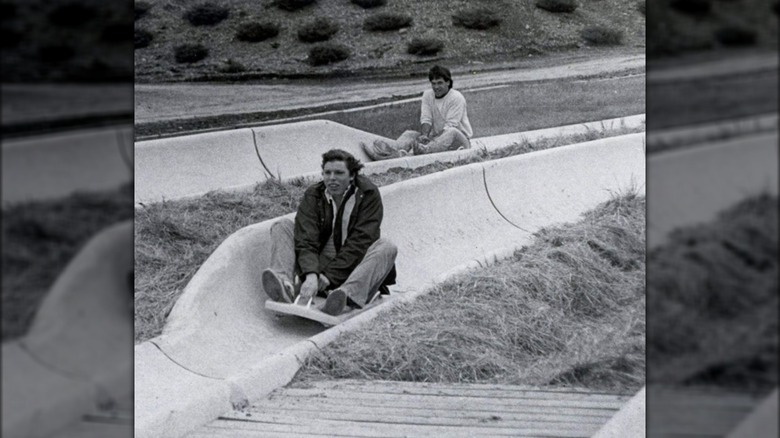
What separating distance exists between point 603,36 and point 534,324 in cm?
189

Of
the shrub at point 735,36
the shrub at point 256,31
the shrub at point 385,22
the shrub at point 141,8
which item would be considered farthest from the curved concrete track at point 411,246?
the shrub at point 735,36

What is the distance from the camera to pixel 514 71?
670cm

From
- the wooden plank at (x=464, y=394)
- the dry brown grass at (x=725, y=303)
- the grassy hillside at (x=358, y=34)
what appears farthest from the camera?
the grassy hillside at (x=358, y=34)

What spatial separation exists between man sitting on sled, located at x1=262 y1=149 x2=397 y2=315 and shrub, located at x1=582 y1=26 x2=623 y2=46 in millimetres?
1696

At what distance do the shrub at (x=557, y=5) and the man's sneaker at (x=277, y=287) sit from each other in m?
2.40

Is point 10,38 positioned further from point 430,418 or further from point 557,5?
point 557,5

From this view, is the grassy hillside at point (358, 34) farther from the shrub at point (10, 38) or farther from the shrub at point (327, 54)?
the shrub at point (10, 38)

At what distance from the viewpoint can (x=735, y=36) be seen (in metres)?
4.16

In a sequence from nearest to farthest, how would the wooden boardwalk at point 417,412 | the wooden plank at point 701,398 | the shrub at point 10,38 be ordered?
the wooden plank at point 701,398 < the shrub at point 10,38 < the wooden boardwalk at point 417,412

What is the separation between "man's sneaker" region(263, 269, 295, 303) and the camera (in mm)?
6375

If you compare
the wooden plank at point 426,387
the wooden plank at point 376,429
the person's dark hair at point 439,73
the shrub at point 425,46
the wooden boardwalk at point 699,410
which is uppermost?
the shrub at point 425,46

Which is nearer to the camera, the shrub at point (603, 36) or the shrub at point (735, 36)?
the shrub at point (735, 36)

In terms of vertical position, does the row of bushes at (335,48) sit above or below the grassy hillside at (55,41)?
below

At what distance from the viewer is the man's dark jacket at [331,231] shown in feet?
21.0
